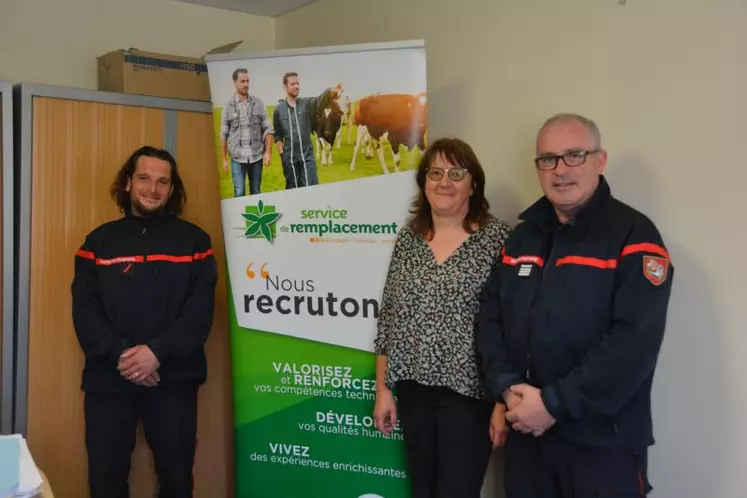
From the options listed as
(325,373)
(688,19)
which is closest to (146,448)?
(325,373)

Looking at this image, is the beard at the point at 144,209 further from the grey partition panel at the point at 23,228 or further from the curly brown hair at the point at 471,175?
the curly brown hair at the point at 471,175

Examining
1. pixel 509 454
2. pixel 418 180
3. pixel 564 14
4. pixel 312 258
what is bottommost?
pixel 509 454

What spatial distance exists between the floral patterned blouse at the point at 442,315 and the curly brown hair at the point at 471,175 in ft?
0.14

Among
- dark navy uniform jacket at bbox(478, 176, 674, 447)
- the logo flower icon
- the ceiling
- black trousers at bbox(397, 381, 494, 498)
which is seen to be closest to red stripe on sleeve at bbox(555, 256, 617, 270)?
dark navy uniform jacket at bbox(478, 176, 674, 447)

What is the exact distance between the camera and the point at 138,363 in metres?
2.39

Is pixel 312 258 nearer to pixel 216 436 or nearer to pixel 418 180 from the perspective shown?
pixel 418 180

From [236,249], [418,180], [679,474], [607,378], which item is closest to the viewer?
[607,378]

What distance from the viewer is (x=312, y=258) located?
2547 millimetres

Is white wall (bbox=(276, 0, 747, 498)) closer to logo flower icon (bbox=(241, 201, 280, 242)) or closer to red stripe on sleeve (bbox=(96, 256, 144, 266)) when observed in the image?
logo flower icon (bbox=(241, 201, 280, 242))

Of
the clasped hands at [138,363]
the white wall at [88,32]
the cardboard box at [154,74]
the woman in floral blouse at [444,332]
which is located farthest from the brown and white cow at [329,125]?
the white wall at [88,32]

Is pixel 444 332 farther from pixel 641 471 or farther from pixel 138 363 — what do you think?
pixel 138 363

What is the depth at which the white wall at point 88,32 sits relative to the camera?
10.4 feet

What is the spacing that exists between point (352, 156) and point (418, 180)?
0.94ft

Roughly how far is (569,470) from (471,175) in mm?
906
